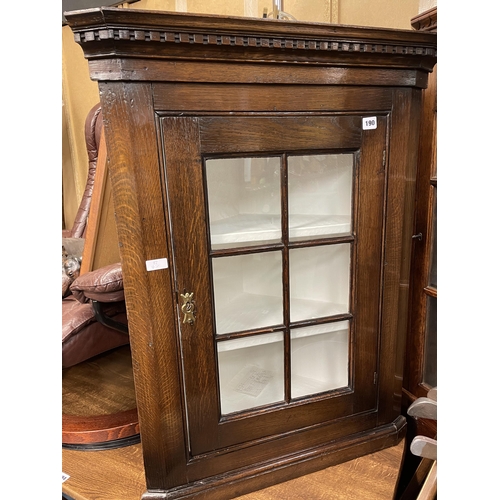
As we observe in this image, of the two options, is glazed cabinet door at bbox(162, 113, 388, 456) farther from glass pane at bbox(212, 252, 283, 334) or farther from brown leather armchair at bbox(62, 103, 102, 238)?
brown leather armchair at bbox(62, 103, 102, 238)

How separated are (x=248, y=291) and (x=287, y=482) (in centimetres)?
62

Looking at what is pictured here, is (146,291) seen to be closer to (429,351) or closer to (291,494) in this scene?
(291,494)

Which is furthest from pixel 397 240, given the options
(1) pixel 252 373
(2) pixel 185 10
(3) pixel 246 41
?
(2) pixel 185 10

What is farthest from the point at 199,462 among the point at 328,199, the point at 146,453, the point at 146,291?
the point at 328,199

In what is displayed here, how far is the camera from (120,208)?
1.01 meters

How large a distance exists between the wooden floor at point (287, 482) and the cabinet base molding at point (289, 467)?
0.8 inches

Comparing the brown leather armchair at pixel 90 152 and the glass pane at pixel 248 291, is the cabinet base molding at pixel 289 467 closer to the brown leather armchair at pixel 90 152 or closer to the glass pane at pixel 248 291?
the glass pane at pixel 248 291

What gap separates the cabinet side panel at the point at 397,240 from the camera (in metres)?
1.20

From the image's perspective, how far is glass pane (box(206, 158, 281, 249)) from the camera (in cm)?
111

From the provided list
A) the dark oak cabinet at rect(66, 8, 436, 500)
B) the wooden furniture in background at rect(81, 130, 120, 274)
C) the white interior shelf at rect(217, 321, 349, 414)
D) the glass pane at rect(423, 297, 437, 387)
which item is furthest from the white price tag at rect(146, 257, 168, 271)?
the glass pane at rect(423, 297, 437, 387)

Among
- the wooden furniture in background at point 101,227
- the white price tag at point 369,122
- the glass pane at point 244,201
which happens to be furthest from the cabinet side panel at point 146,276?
the wooden furniture in background at point 101,227

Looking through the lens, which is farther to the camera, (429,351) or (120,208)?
(429,351)

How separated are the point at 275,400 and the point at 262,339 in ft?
0.70
